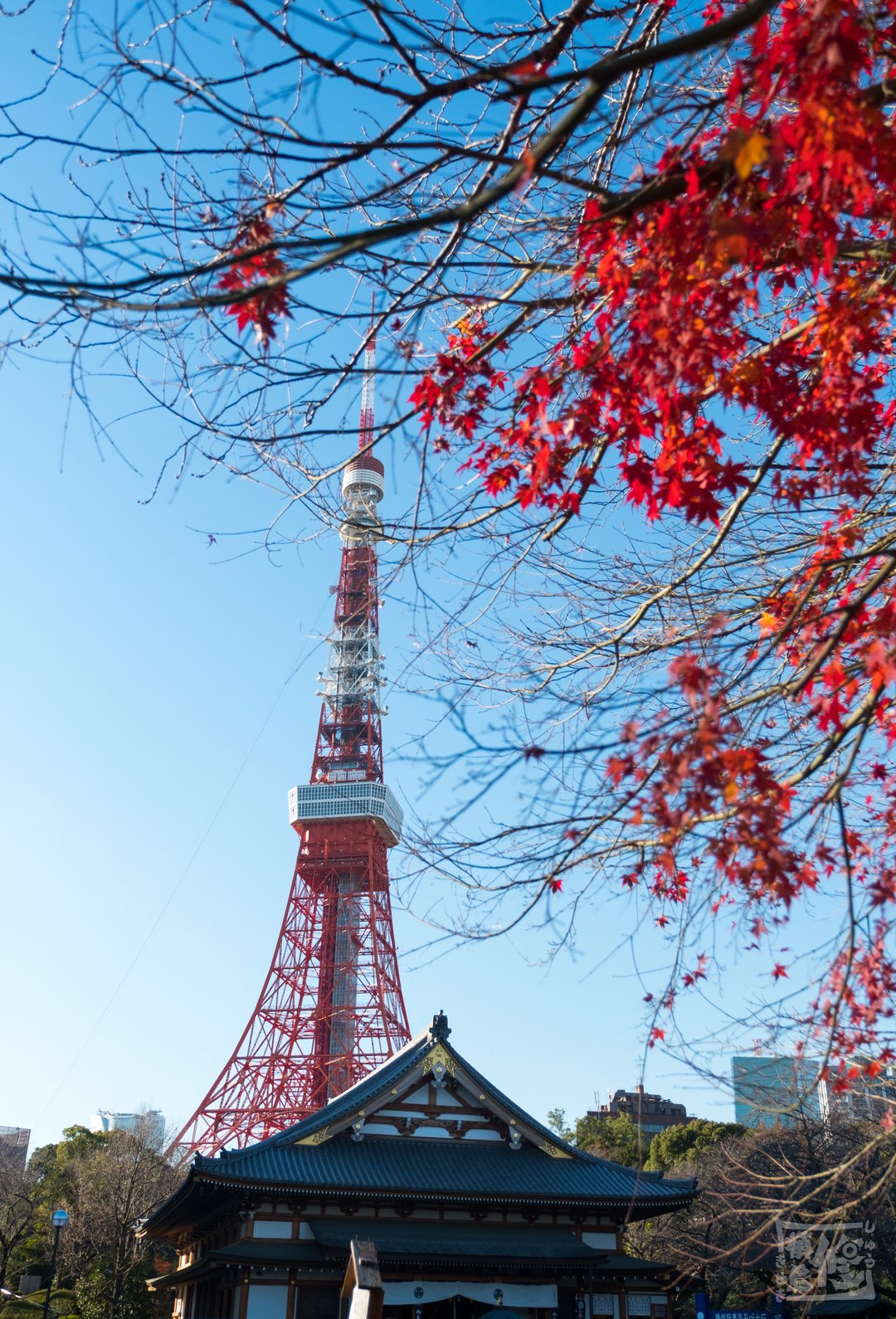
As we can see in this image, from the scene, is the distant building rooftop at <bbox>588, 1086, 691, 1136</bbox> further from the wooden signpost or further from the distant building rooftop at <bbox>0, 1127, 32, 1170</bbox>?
the wooden signpost

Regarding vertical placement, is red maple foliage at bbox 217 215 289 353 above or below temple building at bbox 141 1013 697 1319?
above

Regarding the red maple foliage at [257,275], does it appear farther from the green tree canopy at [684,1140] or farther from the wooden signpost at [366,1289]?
the green tree canopy at [684,1140]

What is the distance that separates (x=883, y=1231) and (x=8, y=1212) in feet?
77.4

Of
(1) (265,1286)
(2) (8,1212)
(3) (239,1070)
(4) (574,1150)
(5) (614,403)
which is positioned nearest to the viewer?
(5) (614,403)

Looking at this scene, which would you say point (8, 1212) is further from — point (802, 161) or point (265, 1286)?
point (802, 161)

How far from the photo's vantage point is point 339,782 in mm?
44844

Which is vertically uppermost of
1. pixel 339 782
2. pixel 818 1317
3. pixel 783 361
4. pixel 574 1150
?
pixel 339 782

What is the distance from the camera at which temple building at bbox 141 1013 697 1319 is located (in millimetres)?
15297

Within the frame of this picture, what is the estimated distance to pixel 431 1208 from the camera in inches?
645

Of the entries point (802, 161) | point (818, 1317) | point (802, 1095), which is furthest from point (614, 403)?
point (818, 1317)

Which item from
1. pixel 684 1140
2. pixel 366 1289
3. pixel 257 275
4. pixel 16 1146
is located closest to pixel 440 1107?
pixel 366 1289

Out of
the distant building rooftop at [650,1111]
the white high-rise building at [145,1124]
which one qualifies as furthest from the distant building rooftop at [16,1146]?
the distant building rooftop at [650,1111]

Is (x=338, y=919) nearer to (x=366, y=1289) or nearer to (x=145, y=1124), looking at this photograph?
(x=145, y=1124)

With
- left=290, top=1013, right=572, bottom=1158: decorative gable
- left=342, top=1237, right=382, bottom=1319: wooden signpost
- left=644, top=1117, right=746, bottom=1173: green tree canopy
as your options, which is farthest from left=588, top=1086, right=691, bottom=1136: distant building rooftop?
left=342, top=1237, right=382, bottom=1319: wooden signpost
